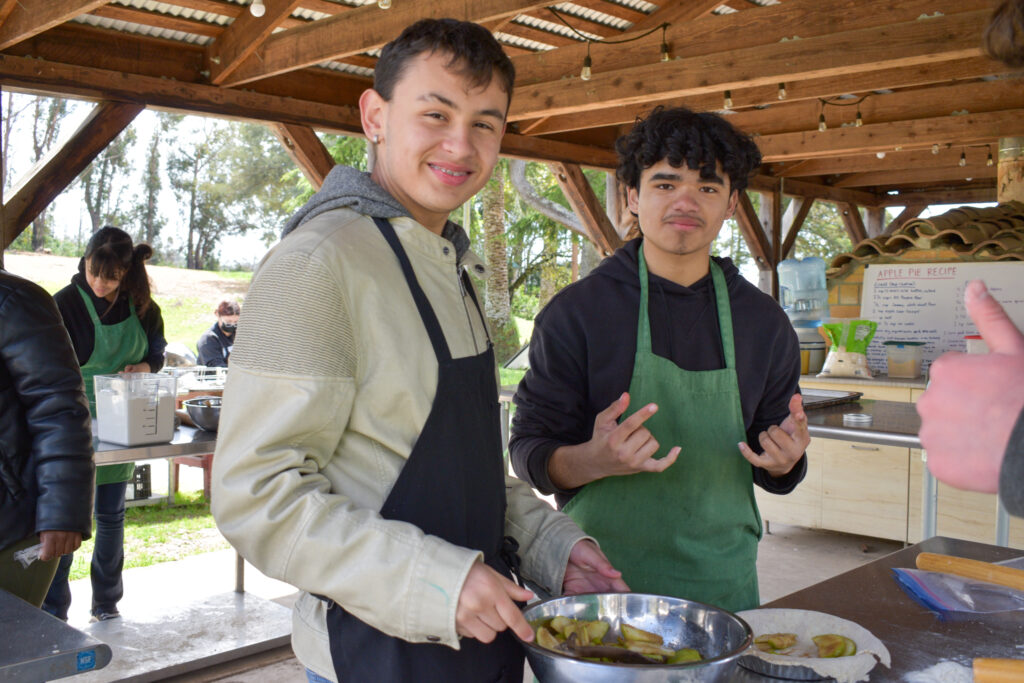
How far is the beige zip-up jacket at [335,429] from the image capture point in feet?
3.57

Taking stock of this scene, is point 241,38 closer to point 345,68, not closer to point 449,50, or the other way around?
point 345,68

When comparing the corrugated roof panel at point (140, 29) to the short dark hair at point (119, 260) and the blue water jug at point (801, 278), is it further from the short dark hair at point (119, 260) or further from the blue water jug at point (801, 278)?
the blue water jug at point (801, 278)

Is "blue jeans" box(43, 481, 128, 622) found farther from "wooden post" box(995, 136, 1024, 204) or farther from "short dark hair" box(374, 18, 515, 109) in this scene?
"wooden post" box(995, 136, 1024, 204)

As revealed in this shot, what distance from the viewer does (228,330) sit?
7.50 meters

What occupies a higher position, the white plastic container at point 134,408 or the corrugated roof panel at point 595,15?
the corrugated roof panel at point 595,15

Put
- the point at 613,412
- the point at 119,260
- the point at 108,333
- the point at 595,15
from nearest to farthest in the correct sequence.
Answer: the point at 613,412 → the point at 119,260 → the point at 108,333 → the point at 595,15

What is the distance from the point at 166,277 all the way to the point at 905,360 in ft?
64.9

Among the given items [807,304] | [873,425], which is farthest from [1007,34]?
[807,304]

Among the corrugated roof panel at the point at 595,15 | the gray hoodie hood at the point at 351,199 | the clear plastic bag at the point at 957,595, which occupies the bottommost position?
the clear plastic bag at the point at 957,595

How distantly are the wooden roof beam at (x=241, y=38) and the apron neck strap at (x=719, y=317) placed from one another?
316cm

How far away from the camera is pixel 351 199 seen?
51.4 inches

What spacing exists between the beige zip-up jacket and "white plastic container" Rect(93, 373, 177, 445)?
7.76 feet

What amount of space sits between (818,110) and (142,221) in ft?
67.6

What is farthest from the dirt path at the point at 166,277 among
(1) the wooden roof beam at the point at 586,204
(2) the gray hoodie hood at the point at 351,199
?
(2) the gray hoodie hood at the point at 351,199
